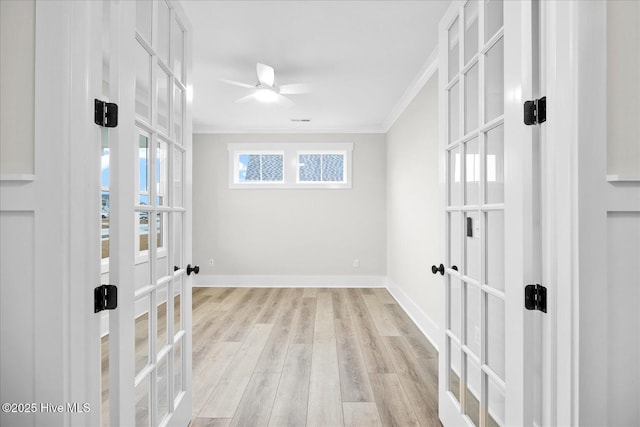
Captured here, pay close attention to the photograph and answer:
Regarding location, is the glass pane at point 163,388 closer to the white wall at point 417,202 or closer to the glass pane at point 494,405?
the glass pane at point 494,405

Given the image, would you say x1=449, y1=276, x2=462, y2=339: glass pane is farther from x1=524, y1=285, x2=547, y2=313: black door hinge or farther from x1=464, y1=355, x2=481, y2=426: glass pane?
x1=524, y1=285, x2=547, y2=313: black door hinge

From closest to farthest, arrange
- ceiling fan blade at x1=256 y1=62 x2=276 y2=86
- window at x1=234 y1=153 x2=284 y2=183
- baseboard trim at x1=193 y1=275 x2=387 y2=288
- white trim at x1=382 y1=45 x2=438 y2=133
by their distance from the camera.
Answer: ceiling fan blade at x1=256 y1=62 x2=276 y2=86 < white trim at x1=382 y1=45 x2=438 y2=133 < baseboard trim at x1=193 y1=275 x2=387 y2=288 < window at x1=234 y1=153 x2=284 y2=183

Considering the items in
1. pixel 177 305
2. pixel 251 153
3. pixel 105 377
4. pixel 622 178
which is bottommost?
pixel 105 377

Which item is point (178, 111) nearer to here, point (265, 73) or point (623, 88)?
point (265, 73)

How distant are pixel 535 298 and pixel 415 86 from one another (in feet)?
9.97

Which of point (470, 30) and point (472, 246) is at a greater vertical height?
point (470, 30)

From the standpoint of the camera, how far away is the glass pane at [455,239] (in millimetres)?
1745

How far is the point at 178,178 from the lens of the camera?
1812mm

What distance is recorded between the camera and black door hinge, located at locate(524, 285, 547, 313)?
114cm

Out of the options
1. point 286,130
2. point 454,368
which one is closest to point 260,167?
point 286,130

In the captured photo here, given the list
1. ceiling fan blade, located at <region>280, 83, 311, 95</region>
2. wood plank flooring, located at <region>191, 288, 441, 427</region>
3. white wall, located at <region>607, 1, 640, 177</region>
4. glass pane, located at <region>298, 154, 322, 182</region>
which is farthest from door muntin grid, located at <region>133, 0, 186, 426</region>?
glass pane, located at <region>298, 154, 322, 182</region>

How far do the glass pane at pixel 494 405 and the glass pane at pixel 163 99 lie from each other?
5.96 feet

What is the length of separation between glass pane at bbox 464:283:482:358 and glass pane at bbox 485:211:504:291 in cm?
13

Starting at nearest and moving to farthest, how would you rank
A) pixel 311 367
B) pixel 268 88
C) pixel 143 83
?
pixel 143 83
pixel 311 367
pixel 268 88
